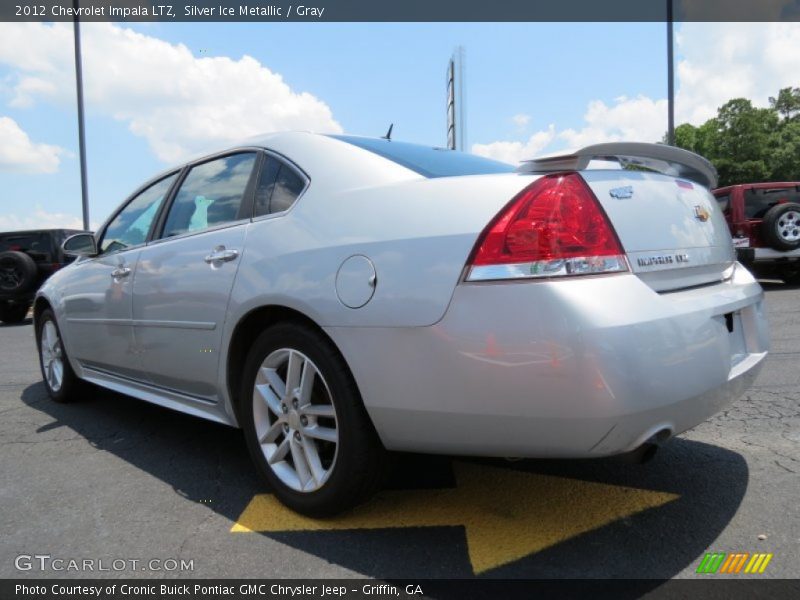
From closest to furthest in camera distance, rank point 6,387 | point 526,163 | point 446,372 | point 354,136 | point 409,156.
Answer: point 446,372
point 526,163
point 409,156
point 354,136
point 6,387

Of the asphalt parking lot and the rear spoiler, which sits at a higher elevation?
the rear spoiler

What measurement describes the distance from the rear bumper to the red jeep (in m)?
8.32

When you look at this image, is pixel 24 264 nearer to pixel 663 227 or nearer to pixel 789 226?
pixel 663 227

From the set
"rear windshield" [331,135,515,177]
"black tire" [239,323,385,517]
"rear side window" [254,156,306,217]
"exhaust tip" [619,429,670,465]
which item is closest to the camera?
"exhaust tip" [619,429,670,465]

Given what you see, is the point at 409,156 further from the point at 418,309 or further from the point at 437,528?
the point at 437,528

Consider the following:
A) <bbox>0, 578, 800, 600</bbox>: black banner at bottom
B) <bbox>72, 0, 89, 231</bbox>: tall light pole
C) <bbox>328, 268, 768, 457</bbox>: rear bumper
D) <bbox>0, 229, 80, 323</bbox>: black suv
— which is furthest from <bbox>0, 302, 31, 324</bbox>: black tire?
<bbox>328, 268, 768, 457</bbox>: rear bumper

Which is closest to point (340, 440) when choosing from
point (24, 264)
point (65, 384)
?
point (65, 384)

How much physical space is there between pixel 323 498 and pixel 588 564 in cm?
94

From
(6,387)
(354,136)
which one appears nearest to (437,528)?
(354,136)

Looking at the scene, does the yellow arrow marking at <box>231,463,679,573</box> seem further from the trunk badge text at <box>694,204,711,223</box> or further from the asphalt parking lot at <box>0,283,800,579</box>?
the trunk badge text at <box>694,204,711,223</box>

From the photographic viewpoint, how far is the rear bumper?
175 cm

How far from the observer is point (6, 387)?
5273 mm

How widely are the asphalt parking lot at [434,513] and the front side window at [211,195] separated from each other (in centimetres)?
122

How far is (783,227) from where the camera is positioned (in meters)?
9.32
